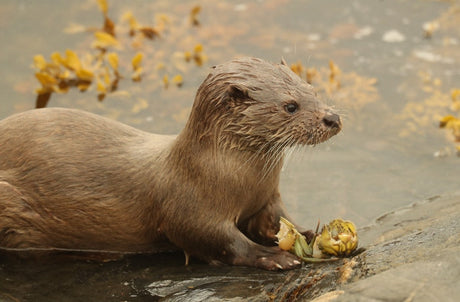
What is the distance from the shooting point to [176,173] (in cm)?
435

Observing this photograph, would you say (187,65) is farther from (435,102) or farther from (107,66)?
(435,102)

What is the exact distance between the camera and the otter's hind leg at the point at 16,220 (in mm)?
4469

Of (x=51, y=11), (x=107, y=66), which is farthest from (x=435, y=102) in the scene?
(x=51, y=11)

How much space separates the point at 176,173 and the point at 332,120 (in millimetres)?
975

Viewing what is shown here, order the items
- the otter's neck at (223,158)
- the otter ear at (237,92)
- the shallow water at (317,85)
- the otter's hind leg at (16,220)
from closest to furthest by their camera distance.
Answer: the otter ear at (237,92), the otter's neck at (223,158), the otter's hind leg at (16,220), the shallow water at (317,85)

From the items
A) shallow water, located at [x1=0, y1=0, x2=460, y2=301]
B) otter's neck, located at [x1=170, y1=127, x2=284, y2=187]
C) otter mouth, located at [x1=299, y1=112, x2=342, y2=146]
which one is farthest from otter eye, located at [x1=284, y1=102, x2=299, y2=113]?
shallow water, located at [x1=0, y1=0, x2=460, y2=301]

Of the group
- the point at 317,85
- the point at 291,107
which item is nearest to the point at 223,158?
the point at 291,107

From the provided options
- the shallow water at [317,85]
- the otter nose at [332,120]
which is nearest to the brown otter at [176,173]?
the otter nose at [332,120]

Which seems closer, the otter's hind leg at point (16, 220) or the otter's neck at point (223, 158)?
the otter's neck at point (223, 158)

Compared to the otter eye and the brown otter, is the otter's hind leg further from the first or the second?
the otter eye

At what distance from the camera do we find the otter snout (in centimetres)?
408

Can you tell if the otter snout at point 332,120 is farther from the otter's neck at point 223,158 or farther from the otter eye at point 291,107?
the otter's neck at point 223,158

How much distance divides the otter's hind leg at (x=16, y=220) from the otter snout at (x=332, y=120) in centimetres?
185

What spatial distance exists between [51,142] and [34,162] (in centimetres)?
16
